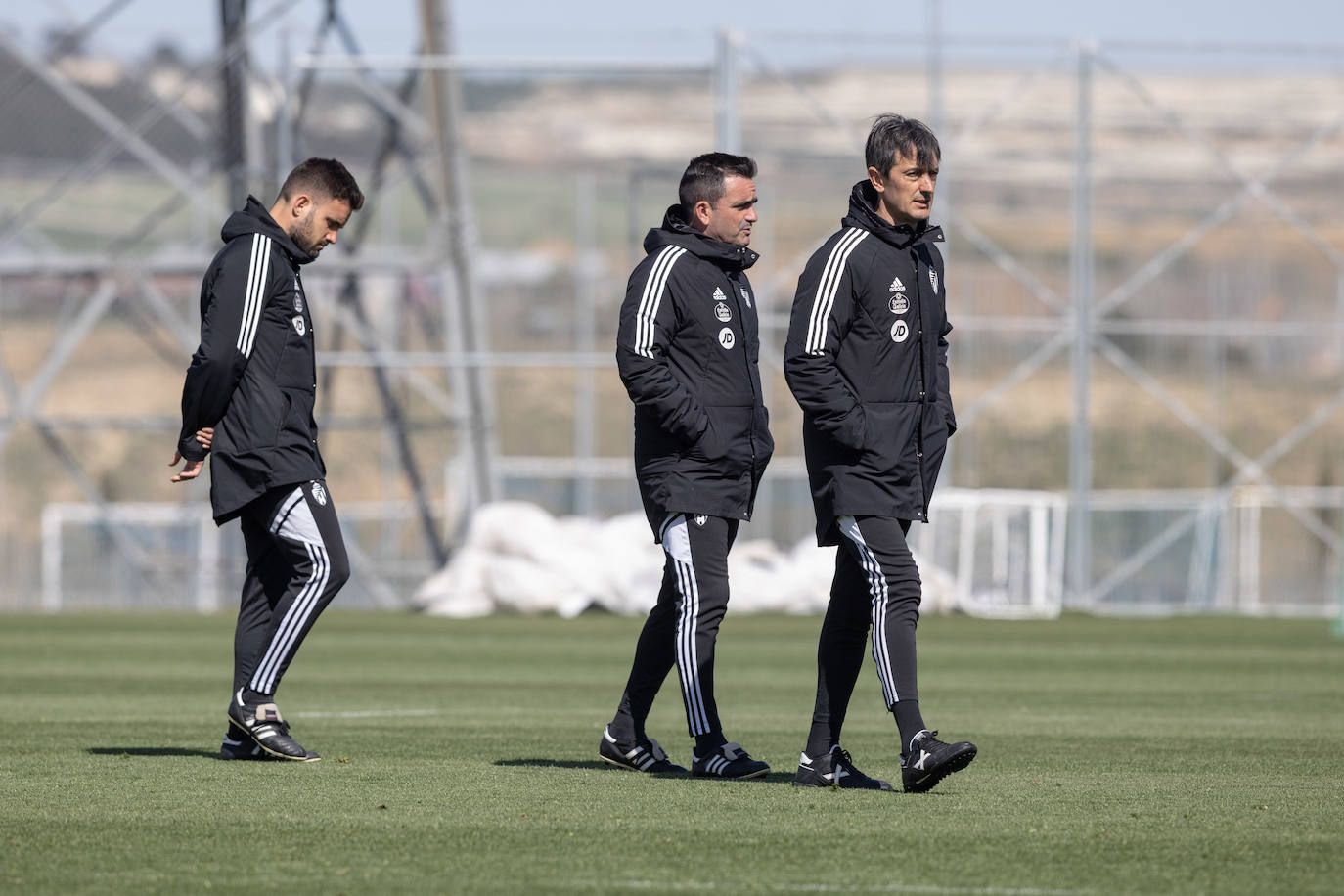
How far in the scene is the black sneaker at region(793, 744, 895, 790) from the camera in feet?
21.4

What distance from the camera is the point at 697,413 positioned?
22.2ft

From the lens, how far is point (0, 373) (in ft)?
76.5

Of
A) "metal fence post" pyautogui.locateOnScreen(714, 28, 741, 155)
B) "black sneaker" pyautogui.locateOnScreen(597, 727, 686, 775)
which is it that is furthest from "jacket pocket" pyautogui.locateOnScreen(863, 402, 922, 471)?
"metal fence post" pyautogui.locateOnScreen(714, 28, 741, 155)

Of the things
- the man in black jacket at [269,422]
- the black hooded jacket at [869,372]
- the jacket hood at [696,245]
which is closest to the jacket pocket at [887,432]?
the black hooded jacket at [869,372]

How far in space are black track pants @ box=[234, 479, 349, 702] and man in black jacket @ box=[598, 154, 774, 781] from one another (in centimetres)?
105

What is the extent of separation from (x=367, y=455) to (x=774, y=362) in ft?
44.6

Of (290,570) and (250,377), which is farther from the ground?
(250,377)

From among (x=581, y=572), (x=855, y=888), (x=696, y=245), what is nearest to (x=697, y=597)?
(x=696, y=245)

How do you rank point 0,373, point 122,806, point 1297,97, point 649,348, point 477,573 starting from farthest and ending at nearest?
point 1297,97 → point 0,373 → point 477,573 → point 649,348 → point 122,806

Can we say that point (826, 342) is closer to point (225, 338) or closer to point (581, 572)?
point (225, 338)

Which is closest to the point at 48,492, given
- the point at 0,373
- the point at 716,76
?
the point at 0,373

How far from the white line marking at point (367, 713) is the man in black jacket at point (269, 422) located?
1.79 metres

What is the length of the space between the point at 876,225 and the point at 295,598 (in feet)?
7.32

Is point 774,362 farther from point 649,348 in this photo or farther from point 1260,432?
point 649,348
